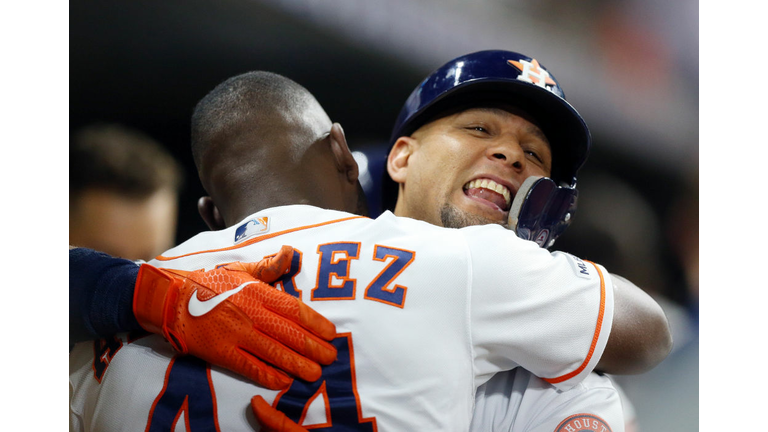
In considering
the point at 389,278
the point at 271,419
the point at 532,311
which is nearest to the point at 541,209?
the point at 532,311

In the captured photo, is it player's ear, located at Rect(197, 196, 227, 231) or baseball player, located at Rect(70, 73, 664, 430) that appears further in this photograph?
player's ear, located at Rect(197, 196, 227, 231)

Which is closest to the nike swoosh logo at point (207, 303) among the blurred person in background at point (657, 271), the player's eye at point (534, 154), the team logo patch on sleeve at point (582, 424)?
the team logo patch on sleeve at point (582, 424)

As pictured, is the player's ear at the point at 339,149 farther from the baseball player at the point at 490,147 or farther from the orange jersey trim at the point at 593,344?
the orange jersey trim at the point at 593,344

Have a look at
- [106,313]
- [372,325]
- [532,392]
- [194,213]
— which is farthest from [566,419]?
[194,213]

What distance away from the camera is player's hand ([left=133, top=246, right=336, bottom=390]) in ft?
3.78

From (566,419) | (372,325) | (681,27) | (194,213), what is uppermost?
(681,27)

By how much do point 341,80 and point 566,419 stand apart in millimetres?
1486

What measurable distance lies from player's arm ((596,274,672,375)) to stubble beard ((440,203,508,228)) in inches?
17.2

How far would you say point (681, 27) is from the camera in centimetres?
197

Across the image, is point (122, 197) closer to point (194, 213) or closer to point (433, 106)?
point (194, 213)

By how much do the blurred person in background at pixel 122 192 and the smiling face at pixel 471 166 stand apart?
82cm

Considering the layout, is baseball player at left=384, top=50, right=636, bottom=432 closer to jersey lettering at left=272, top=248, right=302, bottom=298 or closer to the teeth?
the teeth

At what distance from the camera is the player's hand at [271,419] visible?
111 cm

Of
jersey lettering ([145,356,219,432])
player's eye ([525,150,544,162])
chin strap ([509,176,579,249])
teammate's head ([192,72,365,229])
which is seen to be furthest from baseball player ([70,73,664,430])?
player's eye ([525,150,544,162])
